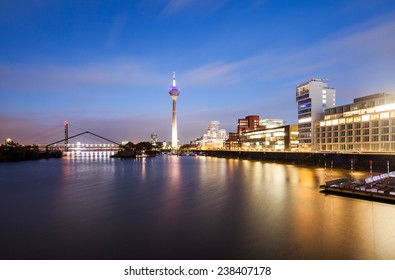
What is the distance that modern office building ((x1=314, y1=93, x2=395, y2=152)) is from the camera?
203ft

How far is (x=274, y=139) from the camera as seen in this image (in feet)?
371

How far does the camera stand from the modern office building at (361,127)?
61906mm

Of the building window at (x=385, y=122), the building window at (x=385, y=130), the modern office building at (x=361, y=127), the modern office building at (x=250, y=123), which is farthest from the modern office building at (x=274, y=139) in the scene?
the modern office building at (x=250, y=123)

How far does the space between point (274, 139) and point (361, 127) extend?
45724mm

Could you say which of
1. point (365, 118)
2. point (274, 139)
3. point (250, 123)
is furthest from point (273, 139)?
point (250, 123)

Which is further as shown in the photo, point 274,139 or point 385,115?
point 274,139

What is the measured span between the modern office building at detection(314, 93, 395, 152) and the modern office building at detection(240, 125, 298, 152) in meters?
17.7

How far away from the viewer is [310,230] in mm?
13414

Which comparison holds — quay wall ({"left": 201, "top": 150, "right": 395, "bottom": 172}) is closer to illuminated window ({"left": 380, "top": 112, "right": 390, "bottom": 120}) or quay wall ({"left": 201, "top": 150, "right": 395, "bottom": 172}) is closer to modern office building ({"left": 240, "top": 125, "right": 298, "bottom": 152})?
modern office building ({"left": 240, "top": 125, "right": 298, "bottom": 152})

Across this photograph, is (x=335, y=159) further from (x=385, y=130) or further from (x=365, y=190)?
(x=365, y=190)

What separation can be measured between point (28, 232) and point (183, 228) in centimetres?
752

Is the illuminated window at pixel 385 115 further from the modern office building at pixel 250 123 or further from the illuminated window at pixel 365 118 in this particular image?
the modern office building at pixel 250 123

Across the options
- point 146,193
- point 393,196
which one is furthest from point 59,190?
point 393,196

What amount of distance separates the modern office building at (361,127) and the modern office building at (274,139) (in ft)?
58.1
